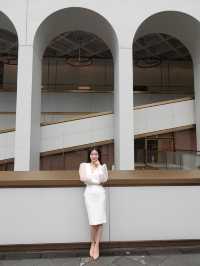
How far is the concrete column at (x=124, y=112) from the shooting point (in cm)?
1249

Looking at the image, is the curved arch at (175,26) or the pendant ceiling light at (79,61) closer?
the curved arch at (175,26)

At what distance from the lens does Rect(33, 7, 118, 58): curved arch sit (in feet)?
42.2

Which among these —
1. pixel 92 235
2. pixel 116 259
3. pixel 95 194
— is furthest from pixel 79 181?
pixel 116 259

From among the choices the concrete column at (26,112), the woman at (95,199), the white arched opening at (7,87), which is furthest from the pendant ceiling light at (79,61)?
the woman at (95,199)

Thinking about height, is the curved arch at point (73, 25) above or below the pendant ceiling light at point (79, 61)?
below

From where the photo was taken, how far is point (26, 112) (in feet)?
40.5

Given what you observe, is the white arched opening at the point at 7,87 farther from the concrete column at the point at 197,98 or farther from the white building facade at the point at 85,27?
the concrete column at the point at 197,98

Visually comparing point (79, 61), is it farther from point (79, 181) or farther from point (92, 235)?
point (92, 235)

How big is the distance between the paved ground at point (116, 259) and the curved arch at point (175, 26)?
Result: 450 inches

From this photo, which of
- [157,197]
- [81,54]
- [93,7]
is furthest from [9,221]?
[81,54]

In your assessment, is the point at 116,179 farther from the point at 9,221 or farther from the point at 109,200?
the point at 9,221

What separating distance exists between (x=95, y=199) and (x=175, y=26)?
1255 cm

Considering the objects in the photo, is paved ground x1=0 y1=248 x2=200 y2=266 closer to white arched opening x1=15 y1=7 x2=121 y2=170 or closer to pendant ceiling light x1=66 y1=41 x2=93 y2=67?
white arched opening x1=15 y1=7 x2=121 y2=170

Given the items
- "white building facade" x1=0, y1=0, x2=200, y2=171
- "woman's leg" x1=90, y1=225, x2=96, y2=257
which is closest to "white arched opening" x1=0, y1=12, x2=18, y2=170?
"white building facade" x1=0, y1=0, x2=200, y2=171
